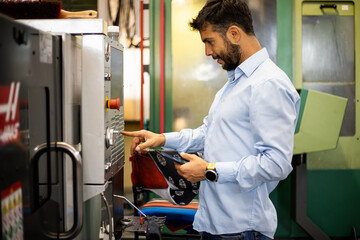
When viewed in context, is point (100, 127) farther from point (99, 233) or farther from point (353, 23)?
point (353, 23)

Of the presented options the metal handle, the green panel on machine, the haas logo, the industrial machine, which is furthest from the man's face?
the green panel on machine

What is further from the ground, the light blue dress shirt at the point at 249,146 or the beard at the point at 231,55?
the beard at the point at 231,55

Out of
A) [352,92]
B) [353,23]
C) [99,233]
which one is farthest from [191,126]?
[99,233]

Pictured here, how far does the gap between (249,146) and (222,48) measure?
0.39m

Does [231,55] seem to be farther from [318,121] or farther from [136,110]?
[136,110]

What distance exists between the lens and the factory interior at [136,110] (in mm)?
1003

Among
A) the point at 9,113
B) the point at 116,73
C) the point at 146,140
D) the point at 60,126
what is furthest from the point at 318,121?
the point at 9,113

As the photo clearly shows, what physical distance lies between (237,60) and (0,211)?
1039mm

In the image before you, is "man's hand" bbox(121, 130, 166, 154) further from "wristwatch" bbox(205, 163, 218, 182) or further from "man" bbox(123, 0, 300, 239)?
"wristwatch" bbox(205, 163, 218, 182)

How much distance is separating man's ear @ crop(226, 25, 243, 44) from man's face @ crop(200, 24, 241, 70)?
0.01 m

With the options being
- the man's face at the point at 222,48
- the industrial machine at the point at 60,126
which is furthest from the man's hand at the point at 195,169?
the man's face at the point at 222,48

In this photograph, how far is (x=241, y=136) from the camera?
1486mm

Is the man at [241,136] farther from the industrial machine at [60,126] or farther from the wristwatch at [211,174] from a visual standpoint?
the industrial machine at [60,126]

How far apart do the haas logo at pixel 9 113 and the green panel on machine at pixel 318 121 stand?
2.54m
